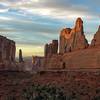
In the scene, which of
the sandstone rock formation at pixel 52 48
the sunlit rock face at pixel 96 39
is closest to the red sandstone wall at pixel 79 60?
the sunlit rock face at pixel 96 39

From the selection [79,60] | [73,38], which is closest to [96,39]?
[79,60]

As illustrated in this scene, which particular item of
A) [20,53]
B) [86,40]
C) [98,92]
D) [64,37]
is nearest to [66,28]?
[64,37]

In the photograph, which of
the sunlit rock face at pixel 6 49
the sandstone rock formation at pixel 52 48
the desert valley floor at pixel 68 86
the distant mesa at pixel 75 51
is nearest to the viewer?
the desert valley floor at pixel 68 86

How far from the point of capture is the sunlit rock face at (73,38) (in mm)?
104875

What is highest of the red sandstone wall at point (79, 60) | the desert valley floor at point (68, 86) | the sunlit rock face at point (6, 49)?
the sunlit rock face at point (6, 49)

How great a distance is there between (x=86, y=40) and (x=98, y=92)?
69.9 meters

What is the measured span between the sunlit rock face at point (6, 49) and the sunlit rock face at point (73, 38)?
16.0 metres

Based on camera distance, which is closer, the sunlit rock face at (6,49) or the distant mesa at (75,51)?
the distant mesa at (75,51)

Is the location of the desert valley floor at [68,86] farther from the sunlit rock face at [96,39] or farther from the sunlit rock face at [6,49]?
the sunlit rock face at [6,49]

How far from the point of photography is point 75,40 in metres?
110

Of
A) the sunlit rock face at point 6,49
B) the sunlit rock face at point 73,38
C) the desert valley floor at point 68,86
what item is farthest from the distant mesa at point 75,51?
the desert valley floor at point 68,86

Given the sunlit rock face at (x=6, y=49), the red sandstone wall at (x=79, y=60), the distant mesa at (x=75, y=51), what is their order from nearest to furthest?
the red sandstone wall at (x=79, y=60), the distant mesa at (x=75, y=51), the sunlit rock face at (x=6, y=49)

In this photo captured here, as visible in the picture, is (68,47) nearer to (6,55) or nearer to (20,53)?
(6,55)

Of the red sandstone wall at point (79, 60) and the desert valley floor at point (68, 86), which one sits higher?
the red sandstone wall at point (79, 60)
